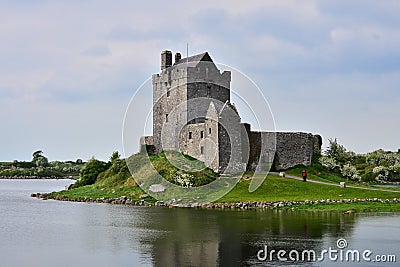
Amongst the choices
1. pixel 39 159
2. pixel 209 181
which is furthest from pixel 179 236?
pixel 39 159

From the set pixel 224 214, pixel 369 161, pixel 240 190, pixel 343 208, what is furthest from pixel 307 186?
pixel 369 161

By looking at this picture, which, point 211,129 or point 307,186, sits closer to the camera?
point 307,186

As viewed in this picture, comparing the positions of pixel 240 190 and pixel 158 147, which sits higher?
pixel 158 147

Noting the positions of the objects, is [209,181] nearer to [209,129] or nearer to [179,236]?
[209,129]

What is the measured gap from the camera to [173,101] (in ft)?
178

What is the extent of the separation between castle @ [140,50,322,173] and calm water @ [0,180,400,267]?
1265 centimetres

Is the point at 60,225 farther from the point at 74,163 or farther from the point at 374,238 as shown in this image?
the point at 74,163

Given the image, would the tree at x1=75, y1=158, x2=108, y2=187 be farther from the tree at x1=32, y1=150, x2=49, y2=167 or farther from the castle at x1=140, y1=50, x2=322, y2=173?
the tree at x1=32, y1=150, x2=49, y2=167

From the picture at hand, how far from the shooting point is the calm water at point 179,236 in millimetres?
19875

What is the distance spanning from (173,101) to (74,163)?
11316 centimetres

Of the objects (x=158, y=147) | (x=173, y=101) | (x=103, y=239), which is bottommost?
(x=103, y=239)

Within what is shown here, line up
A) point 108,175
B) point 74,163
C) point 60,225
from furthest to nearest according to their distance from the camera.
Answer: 1. point 74,163
2. point 108,175
3. point 60,225

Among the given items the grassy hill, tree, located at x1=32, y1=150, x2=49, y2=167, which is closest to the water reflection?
the grassy hill

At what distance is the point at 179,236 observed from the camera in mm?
24484
